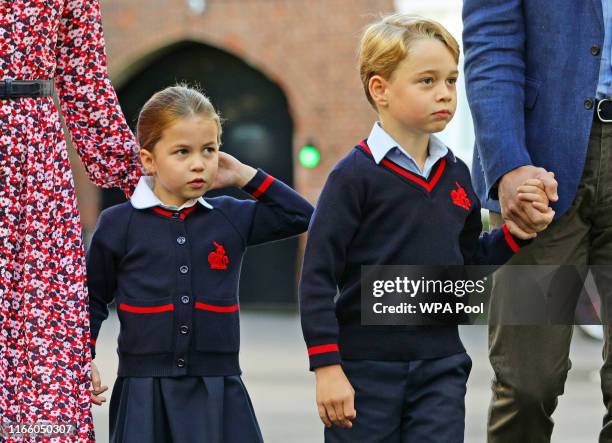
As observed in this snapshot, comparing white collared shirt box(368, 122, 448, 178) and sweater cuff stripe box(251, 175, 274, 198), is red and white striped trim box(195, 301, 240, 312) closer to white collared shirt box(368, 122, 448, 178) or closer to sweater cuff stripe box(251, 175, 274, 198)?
sweater cuff stripe box(251, 175, 274, 198)

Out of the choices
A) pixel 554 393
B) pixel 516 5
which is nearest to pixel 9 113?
pixel 516 5

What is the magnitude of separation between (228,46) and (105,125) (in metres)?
12.1

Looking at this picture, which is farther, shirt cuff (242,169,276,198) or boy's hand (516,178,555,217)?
shirt cuff (242,169,276,198)

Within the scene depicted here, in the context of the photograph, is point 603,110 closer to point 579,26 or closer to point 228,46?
point 579,26

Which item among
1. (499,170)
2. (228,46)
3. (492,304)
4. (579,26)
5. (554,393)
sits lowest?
(554,393)

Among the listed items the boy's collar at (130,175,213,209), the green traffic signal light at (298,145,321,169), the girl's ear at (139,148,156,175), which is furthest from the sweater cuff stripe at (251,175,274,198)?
the green traffic signal light at (298,145,321,169)

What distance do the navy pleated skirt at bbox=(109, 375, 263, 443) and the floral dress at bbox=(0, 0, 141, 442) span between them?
0.12 metres

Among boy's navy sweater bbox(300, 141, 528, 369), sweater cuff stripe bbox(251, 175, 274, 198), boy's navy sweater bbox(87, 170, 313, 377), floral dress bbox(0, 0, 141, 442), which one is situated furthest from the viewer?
sweater cuff stripe bbox(251, 175, 274, 198)

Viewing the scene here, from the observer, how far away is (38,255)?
3.79m

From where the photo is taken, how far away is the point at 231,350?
3910mm

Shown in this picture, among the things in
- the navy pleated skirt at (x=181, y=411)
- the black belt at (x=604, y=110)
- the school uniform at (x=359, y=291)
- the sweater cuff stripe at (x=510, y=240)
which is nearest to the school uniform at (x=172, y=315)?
the navy pleated skirt at (x=181, y=411)

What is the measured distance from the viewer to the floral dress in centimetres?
374

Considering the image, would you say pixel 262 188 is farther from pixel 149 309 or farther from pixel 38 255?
pixel 38 255

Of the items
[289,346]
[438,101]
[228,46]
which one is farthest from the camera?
[228,46]
